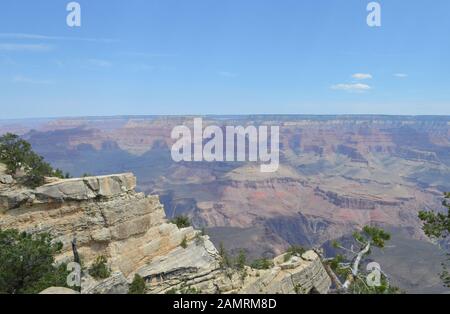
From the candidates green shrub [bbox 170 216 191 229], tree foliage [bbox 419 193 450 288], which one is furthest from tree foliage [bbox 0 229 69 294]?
tree foliage [bbox 419 193 450 288]

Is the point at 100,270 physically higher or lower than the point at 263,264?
higher

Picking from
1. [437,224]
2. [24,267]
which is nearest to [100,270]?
[24,267]

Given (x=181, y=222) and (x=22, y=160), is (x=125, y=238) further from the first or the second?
(x=22, y=160)

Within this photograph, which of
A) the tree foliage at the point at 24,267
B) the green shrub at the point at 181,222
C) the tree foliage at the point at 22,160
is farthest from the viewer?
the green shrub at the point at 181,222

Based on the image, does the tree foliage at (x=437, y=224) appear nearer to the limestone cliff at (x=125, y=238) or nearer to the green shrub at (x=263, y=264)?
the limestone cliff at (x=125, y=238)

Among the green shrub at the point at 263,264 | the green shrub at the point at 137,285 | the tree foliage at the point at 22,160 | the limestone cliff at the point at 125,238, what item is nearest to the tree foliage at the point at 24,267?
the limestone cliff at the point at 125,238
